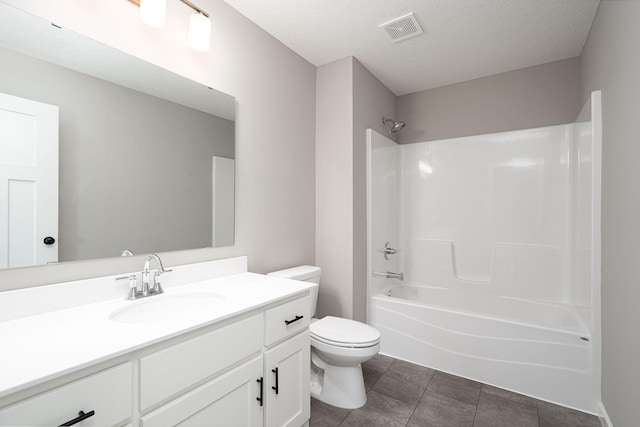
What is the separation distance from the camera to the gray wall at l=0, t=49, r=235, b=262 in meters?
1.17

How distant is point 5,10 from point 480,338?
299 centimetres

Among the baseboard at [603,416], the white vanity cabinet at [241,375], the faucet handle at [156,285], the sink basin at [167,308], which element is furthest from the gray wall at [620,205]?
the faucet handle at [156,285]

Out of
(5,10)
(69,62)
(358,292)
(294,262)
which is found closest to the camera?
(5,10)

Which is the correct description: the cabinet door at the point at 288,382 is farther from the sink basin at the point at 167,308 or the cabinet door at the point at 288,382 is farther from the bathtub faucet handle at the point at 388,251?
the bathtub faucet handle at the point at 388,251

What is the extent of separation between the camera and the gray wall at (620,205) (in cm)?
127

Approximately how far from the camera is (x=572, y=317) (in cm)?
224

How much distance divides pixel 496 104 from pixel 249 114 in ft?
7.60

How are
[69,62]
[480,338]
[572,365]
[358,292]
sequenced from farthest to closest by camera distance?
1. [358,292]
2. [480,338]
3. [572,365]
4. [69,62]

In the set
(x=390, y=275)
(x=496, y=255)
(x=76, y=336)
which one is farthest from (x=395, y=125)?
(x=76, y=336)

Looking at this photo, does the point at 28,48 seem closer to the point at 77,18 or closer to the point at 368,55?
the point at 77,18

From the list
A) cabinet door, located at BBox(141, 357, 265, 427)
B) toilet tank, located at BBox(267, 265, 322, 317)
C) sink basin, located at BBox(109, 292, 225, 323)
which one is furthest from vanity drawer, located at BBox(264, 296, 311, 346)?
toilet tank, located at BBox(267, 265, 322, 317)

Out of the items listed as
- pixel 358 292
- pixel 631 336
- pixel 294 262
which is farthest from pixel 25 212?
pixel 631 336

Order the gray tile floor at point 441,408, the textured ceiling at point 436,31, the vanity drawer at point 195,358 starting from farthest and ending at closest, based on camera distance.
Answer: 1. the textured ceiling at point 436,31
2. the gray tile floor at point 441,408
3. the vanity drawer at point 195,358

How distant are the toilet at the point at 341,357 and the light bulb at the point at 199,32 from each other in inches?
55.4
